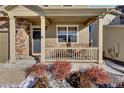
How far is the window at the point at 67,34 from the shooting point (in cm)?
1978

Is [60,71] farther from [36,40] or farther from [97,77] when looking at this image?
[36,40]

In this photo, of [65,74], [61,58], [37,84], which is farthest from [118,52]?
[37,84]

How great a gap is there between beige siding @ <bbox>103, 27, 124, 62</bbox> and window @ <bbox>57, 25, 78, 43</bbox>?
7.71 feet

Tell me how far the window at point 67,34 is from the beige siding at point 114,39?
2349 millimetres

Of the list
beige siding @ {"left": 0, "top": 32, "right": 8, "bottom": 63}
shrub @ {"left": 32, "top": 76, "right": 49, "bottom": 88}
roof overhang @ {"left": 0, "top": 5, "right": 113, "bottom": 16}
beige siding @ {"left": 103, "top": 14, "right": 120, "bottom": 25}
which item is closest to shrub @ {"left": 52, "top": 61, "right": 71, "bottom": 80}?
shrub @ {"left": 32, "top": 76, "right": 49, "bottom": 88}

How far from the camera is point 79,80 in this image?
849 cm

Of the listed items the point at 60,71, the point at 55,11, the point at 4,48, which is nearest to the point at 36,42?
the point at 4,48

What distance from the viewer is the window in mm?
19781

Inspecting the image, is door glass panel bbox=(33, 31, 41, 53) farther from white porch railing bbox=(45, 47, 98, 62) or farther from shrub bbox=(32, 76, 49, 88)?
shrub bbox=(32, 76, 49, 88)

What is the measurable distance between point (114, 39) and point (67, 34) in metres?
3.84

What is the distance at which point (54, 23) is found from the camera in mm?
19781

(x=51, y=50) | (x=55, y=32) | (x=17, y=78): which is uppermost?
(x=55, y=32)
